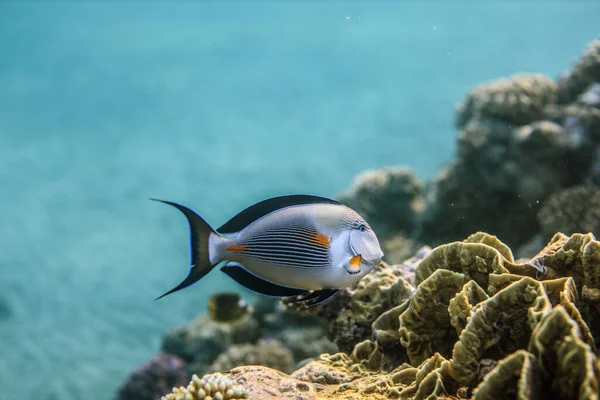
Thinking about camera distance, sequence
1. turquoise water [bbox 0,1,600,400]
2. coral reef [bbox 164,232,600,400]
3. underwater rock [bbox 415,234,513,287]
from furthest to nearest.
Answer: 1. turquoise water [bbox 0,1,600,400]
2. underwater rock [bbox 415,234,513,287]
3. coral reef [bbox 164,232,600,400]

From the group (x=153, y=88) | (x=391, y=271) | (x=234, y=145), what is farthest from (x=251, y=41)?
(x=391, y=271)

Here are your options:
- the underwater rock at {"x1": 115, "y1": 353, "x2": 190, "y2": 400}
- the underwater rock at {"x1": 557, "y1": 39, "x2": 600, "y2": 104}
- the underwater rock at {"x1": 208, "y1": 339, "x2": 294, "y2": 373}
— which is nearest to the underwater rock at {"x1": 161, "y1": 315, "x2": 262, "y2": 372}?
the underwater rock at {"x1": 115, "y1": 353, "x2": 190, "y2": 400}

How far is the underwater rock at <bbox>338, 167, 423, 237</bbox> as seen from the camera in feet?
28.8

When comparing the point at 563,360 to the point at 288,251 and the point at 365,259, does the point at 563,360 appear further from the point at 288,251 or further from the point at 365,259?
the point at 288,251

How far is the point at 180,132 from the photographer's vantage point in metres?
37.8

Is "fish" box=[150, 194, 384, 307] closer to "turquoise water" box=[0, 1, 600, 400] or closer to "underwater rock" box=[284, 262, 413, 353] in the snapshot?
"turquoise water" box=[0, 1, 600, 400]

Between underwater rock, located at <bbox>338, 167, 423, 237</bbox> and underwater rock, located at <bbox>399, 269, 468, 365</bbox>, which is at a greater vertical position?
underwater rock, located at <bbox>338, 167, 423, 237</bbox>

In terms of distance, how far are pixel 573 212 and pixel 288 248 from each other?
19.5ft

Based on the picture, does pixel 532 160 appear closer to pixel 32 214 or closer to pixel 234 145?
pixel 32 214

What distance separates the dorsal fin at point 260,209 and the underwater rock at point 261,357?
539 centimetres

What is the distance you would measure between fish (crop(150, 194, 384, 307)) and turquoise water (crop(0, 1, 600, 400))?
20 centimetres

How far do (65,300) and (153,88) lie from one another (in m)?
37.4

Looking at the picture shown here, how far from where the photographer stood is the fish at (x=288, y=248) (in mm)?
2057

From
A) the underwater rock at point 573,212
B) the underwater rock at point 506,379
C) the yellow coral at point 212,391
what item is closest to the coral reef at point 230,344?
the underwater rock at point 573,212
